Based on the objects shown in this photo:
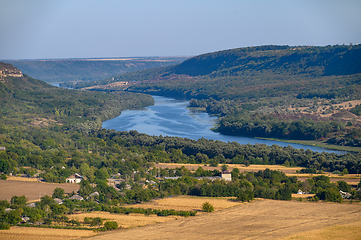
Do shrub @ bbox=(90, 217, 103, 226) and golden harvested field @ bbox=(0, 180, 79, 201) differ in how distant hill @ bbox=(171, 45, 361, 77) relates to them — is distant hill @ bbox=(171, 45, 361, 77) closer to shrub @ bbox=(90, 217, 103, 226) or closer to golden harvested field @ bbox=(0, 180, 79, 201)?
golden harvested field @ bbox=(0, 180, 79, 201)

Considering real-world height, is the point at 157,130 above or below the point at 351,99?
below

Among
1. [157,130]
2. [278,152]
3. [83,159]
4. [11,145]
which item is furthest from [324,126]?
[11,145]

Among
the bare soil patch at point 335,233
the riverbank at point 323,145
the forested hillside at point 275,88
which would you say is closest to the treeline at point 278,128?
the forested hillside at point 275,88

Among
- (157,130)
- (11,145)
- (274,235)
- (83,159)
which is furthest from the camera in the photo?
(157,130)

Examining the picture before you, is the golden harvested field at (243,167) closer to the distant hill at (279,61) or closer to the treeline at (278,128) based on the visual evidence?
the treeline at (278,128)

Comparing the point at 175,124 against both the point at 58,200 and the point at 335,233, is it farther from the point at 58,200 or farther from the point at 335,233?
the point at 335,233

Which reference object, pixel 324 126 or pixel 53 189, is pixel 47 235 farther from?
pixel 324 126

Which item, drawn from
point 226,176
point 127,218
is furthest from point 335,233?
point 226,176
